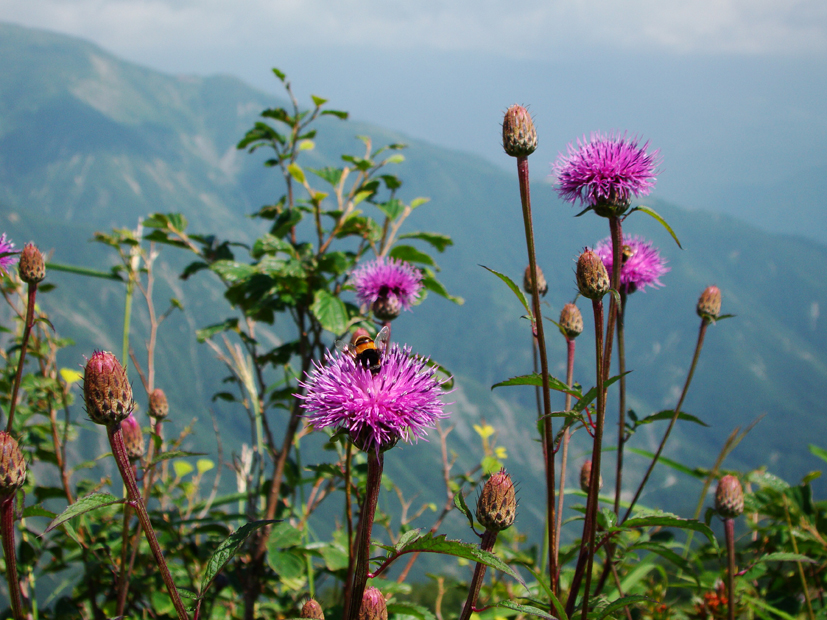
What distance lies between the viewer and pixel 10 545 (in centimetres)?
159

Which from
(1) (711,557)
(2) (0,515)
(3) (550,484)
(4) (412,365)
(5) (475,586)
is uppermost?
(1) (711,557)

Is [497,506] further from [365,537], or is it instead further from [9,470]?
[9,470]

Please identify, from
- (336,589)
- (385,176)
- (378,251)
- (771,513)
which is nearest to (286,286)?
(378,251)

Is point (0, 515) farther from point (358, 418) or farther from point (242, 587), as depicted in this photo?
point (242, 587)

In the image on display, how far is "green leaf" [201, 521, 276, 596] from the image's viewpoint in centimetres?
142

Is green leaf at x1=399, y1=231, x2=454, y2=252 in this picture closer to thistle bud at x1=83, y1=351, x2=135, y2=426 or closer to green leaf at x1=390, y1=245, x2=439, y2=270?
green leaf at x1=390, y1=245, x2=439, y2=270

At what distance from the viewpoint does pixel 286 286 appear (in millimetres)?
3361

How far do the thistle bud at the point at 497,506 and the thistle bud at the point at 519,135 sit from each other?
3.58ft

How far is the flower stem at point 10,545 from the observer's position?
61.5 inches

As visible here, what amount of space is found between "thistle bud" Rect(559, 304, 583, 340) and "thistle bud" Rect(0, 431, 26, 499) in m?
2.04

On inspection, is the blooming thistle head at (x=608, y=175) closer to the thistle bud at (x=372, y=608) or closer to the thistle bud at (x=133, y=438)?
the thistle bud at (x=372, y=608)

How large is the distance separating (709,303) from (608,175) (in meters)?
0.97

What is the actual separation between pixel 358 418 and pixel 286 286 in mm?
1923

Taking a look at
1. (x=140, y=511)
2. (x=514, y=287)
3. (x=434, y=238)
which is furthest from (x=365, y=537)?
(x=434, y=238)
